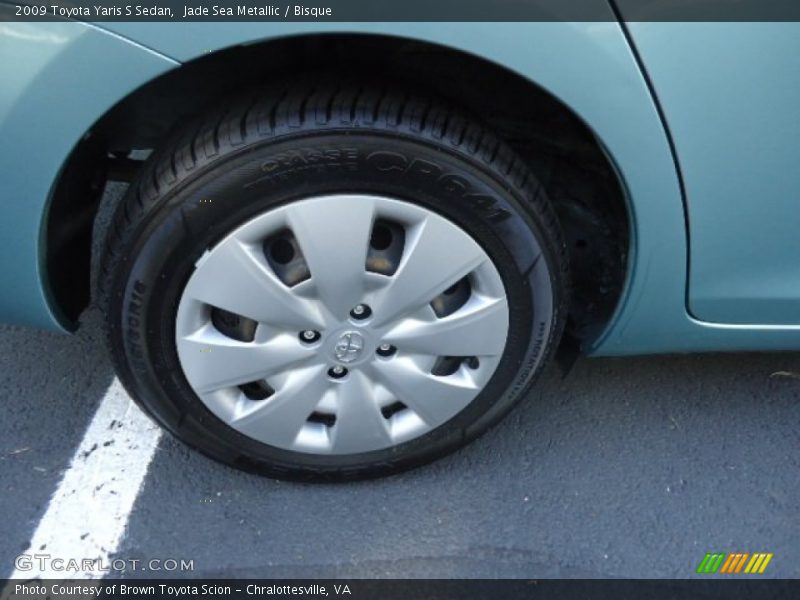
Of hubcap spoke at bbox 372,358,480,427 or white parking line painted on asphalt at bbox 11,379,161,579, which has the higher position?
hubcap spoke at bbox 372,358,480,427

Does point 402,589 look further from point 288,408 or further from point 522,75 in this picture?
point 522,75

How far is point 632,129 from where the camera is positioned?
146 cm

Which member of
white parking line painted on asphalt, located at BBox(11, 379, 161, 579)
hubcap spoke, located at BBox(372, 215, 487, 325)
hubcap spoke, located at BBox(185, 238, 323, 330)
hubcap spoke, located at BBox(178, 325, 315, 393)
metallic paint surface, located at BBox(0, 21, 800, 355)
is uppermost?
metallic paint surface, located at BBox(0, 21, 800, 355)

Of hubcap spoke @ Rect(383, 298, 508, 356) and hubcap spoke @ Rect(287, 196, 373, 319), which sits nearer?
hubcap spoke @ Rect(287, 196, 373, 319)

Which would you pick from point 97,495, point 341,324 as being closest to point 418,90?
point 341,324

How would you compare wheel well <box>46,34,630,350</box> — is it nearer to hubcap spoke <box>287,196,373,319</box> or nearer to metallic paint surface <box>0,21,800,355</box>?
metallic paint surface <box>0,21,800,355</box>

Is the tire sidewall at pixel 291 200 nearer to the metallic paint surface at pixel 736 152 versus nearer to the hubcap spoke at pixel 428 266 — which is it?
the hubcap spoke at pixel 428 266

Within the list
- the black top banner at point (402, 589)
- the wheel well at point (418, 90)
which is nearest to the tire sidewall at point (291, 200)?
the wheel well at point (418, 90)

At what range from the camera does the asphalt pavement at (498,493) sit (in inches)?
69.7

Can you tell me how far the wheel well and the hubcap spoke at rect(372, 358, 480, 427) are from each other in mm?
322

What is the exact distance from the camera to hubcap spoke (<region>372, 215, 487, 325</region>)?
1544 mm
